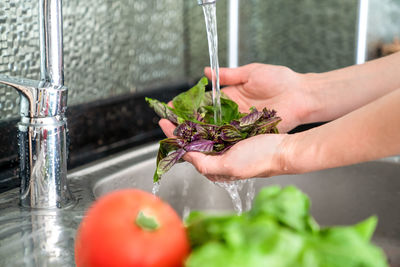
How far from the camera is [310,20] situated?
153cm

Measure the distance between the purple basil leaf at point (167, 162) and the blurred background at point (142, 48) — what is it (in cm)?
28

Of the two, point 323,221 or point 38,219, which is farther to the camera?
point 323,221

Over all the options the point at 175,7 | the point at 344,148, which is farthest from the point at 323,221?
the point at 175,7

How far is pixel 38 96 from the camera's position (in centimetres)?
69

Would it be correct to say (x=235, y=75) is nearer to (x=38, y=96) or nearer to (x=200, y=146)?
(x=200, y=146)

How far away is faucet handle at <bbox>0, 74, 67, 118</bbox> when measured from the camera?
68cm

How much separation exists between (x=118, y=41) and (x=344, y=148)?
682 mm

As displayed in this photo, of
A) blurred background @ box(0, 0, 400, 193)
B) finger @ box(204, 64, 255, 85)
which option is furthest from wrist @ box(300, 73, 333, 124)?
blurred background @ box(0, 0, 400, 193)

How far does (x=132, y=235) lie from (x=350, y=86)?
77cm

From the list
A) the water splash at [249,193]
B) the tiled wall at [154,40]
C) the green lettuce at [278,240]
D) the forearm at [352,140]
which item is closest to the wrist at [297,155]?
the forearm at [352,140]

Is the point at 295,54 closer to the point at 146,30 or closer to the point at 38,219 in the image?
the point at 146,30

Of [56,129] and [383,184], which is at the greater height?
[56,129]

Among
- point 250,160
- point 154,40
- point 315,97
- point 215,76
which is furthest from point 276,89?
point 154,40

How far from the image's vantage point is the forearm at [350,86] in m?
0.93
